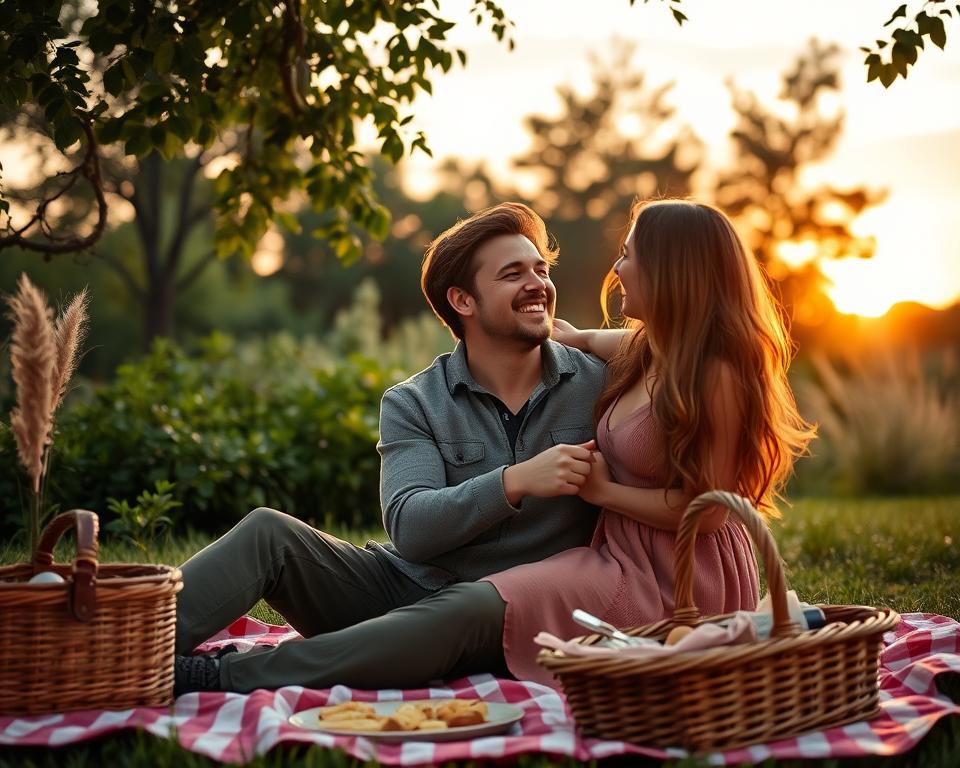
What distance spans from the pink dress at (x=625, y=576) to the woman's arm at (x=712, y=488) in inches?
2.9

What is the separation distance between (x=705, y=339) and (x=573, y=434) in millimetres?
641

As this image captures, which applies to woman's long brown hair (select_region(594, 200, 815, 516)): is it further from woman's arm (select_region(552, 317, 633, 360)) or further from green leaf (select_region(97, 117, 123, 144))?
green leaf (select_region(97, 117, 123, 144))

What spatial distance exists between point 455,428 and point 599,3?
6.52ft

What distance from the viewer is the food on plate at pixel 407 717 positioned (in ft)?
8.62

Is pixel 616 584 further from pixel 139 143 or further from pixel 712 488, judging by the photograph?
pixel 139 143

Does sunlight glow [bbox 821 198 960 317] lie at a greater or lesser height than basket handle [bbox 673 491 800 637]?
greater

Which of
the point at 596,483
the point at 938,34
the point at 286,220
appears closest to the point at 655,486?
the point at 596,483

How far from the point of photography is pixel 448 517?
327 centimetres

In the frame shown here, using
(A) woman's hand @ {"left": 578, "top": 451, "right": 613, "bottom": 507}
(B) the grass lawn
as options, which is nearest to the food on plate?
→ (B) the grass lawn

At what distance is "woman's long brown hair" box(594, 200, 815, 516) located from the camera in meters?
3.11

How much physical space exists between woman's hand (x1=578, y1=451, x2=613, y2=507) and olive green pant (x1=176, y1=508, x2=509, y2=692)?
0.39 m

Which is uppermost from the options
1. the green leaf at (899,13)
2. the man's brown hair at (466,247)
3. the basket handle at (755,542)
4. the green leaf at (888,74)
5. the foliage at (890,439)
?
the green leaf at (899,13)

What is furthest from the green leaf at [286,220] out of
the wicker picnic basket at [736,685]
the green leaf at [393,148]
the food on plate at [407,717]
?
the wicker picnic basket at [736,685]

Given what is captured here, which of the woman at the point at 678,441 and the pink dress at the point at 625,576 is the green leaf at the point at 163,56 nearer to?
the woman at the point at 678,441
